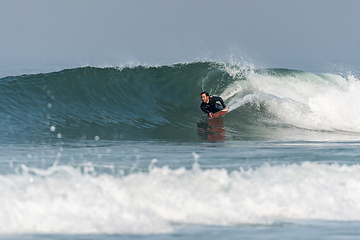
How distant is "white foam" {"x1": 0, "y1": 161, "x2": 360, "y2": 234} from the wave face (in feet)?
15.3

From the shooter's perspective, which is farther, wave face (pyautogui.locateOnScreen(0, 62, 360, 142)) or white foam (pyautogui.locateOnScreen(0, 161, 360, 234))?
wave face (pyautogui.locateOnScreen(0, 62, 360, 142))

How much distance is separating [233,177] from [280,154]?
6.93ft

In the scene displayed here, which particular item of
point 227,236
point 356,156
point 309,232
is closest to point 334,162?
point 356,156

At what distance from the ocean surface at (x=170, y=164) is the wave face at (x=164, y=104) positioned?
64mm

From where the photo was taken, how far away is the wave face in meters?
10.3

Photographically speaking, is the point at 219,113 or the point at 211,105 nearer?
the point at 211,105

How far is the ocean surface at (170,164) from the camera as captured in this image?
363cm

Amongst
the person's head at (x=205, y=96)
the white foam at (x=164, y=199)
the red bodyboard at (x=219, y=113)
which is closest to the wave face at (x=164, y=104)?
the red bodyboard at (x=219, y=113)

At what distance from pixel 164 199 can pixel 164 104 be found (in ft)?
32.6

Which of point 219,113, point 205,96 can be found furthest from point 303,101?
point 205,96

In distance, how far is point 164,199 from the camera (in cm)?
405

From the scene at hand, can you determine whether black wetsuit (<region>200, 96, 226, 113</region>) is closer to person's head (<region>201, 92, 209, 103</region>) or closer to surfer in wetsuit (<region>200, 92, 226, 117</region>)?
surfer in wetsuit (<region>200, 92, 226, 117</region>)

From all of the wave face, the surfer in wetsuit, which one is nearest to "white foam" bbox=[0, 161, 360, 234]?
the wave face

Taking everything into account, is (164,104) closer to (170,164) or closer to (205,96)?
(205,96)
